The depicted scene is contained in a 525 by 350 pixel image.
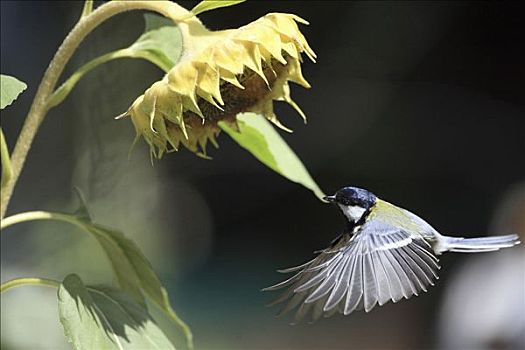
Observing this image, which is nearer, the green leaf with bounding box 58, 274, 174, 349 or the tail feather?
the green leaf with bounding box 58, 274, 174, 349

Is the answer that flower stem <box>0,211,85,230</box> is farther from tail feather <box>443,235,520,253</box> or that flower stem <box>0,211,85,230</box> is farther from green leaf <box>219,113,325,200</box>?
tail feather <box>443,235,520,253</box>

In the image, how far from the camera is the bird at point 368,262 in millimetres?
490

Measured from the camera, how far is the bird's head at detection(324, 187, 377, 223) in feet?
1.83

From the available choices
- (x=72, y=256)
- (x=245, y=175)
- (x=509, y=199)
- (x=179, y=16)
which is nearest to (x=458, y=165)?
(x=509, y=199)

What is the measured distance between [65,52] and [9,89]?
0.13ft

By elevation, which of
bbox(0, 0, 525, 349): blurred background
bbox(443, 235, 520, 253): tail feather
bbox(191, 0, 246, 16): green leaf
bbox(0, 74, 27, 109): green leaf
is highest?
bbox(191, 0, 246, 16): green leaf

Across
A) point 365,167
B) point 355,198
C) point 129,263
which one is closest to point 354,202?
point 355,198

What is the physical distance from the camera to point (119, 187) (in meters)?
1.19

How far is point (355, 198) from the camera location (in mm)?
571

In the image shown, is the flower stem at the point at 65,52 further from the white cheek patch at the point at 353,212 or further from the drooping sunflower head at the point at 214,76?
the white cheek patch at the point at 353,212

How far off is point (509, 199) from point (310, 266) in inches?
102

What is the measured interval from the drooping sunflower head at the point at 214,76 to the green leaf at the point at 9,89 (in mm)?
52

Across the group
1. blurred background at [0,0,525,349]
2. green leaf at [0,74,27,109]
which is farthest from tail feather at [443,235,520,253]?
blurred background at [0,0,525,349]

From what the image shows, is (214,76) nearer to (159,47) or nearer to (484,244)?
(159,47)
